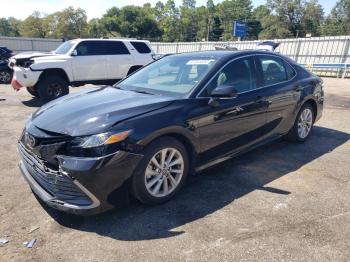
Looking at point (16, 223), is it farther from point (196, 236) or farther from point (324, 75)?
point (324, 75)

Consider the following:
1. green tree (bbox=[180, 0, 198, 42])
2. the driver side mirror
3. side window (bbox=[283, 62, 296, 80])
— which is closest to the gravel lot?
the driver side mirror

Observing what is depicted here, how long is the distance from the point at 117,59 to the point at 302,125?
7323 mm

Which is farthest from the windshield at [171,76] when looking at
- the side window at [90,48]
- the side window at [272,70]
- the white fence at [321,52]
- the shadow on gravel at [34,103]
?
the white fence at [321,52]

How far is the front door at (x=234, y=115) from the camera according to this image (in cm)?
394

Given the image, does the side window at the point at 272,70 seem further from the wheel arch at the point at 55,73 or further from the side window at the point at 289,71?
the wheel arch at the point at 55,73

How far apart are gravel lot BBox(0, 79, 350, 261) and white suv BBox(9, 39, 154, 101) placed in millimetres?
5363

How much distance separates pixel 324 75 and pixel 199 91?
18693 mm

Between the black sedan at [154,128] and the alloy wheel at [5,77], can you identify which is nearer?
the black sedan at [154,128]

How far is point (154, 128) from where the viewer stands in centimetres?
337

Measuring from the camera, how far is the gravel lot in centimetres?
290

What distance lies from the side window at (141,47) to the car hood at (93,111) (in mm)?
8054

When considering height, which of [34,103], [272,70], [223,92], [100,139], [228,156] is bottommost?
[34,103]

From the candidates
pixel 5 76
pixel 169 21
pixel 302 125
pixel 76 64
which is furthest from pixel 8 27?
pixel 302 125

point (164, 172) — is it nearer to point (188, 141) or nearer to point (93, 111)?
point (188, 141)
